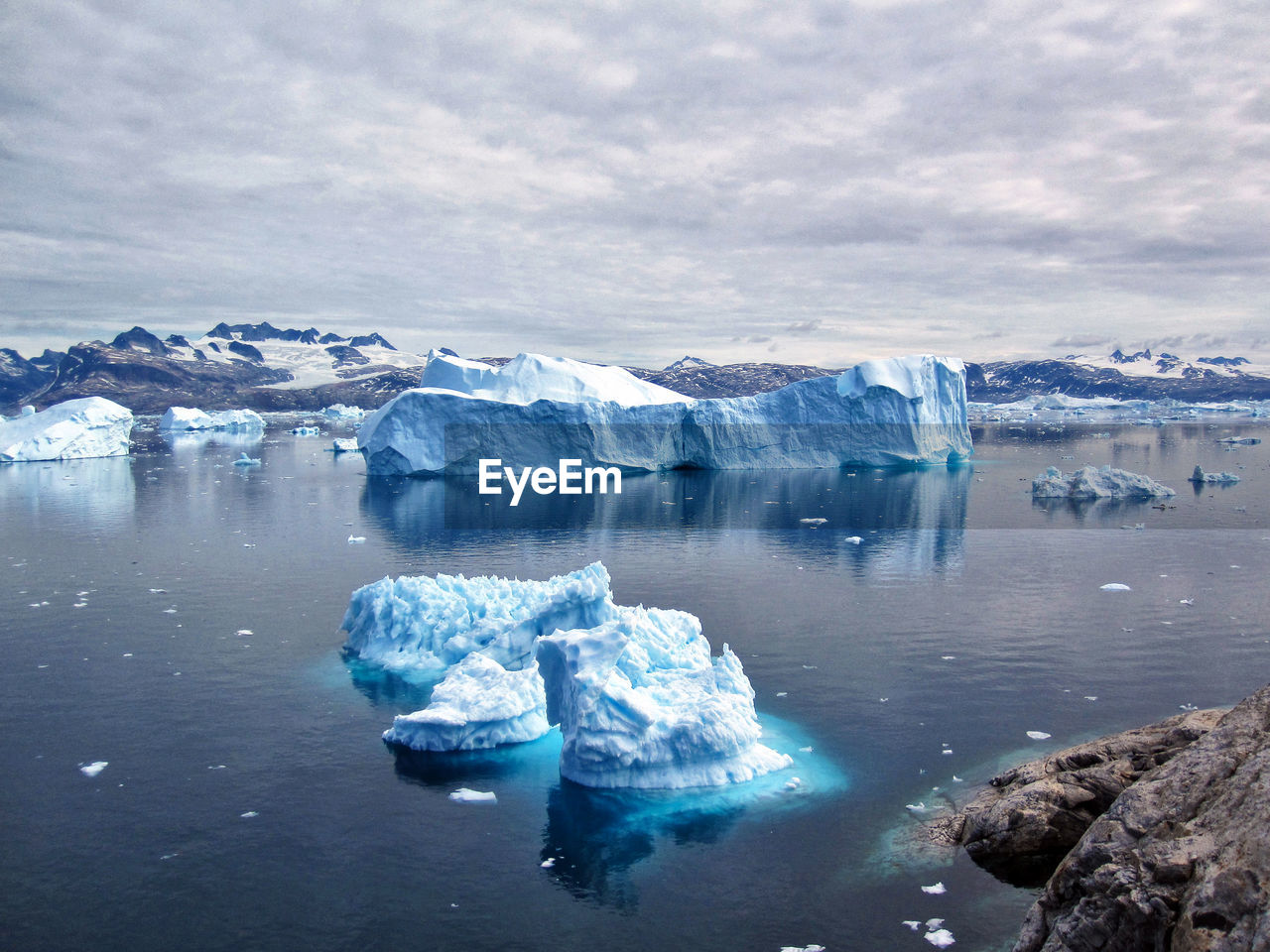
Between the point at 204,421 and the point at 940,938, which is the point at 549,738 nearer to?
the point at 940,938

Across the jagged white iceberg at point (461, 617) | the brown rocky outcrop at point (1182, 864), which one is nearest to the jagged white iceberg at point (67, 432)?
the jagged white iceberg at point (461, 617)

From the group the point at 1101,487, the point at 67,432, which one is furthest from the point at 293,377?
the point at 1101,487

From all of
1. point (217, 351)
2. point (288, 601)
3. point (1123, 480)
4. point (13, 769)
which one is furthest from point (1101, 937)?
point (217, 351)

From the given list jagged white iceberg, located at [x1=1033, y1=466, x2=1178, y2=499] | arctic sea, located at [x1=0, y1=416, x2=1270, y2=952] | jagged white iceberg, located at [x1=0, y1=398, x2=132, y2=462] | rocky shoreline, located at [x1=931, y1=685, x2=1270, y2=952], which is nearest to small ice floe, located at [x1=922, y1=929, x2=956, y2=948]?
arctic sea, located at [x1=0, y1=416, x2=1270, y2=952]

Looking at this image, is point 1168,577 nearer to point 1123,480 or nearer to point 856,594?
point 856,594

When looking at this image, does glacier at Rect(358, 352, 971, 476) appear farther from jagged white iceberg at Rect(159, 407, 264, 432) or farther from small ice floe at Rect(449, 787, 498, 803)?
jagged white iceberg at Rect(159, 407, 264, 432)

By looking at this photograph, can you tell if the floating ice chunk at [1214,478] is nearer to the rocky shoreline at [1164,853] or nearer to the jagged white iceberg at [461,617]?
the jagged white iceberg at [461,617]
